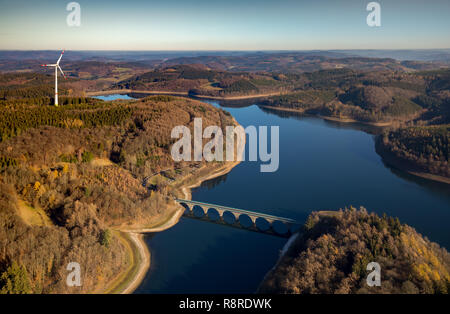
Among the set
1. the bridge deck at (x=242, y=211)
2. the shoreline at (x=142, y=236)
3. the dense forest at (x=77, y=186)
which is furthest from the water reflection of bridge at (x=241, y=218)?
the dense forest at (x=77, y=186)

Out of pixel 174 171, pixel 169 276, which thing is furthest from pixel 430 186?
pixel 169 276

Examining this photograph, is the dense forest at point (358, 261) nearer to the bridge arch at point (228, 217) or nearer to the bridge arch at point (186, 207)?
the bridge arch at point (228, 217)

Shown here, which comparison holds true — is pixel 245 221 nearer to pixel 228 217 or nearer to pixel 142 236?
pixel 228 217

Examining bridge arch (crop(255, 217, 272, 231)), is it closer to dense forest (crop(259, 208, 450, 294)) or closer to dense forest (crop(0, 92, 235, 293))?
dense forest (crop(259, 208, 450, 294))

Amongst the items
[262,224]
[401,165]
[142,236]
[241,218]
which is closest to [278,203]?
[262,224]

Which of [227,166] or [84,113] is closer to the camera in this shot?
[84,113]
